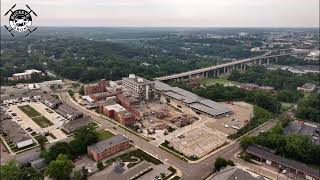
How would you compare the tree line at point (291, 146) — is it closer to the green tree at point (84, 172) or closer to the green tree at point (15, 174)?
the green tree at point (84, 172)

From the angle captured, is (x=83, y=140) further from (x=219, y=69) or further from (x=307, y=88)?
(x=219, y=69)

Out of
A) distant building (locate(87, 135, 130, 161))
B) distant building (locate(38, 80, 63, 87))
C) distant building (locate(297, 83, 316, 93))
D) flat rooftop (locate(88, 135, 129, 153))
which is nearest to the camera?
distant building (locate(87, 135, 130, 161))

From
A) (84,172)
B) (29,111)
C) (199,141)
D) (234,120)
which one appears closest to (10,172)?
(84,172)

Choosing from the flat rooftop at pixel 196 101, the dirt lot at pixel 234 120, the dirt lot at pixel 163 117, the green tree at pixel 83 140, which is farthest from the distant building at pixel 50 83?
the dirt lot at pixel 234 120

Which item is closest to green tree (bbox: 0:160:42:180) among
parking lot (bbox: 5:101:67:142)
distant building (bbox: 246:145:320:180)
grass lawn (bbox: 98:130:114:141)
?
parking lot (bbox: 5:101:67:142)

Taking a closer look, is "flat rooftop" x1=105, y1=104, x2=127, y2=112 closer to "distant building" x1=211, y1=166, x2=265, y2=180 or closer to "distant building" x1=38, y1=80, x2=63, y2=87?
"distant building" x1=211, y1=166, x2=265, y2=180

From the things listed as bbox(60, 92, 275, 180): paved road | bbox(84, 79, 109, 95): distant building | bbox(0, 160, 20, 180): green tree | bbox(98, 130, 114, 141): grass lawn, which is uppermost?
bbox(84, 79, 109, 95): distant building
